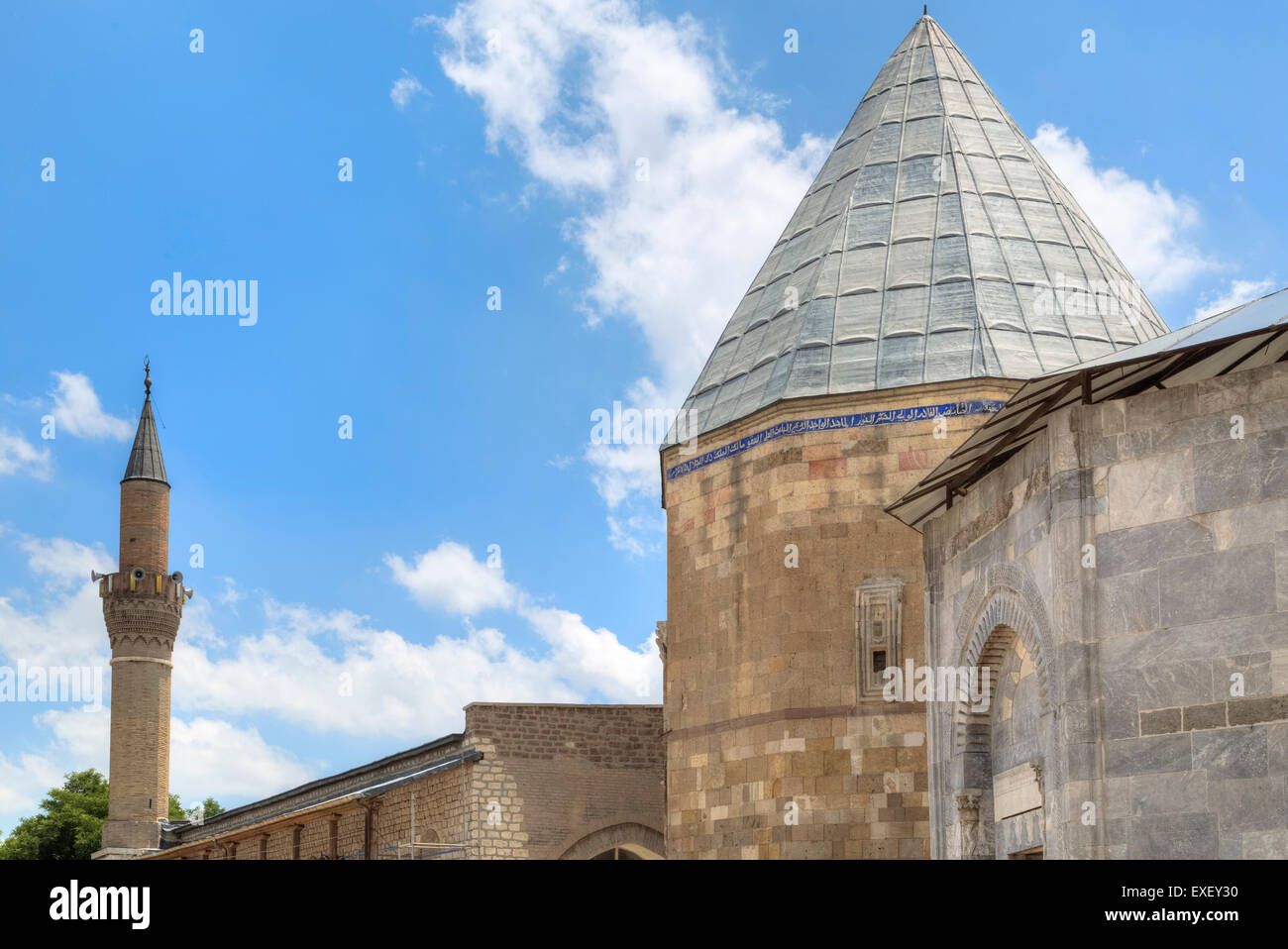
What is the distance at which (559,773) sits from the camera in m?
21.0

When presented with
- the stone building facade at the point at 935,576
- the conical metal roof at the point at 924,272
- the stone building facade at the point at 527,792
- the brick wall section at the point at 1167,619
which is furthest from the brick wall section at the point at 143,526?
the brick wall section at the point at 1167,619

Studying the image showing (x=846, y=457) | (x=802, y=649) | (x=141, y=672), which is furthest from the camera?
(x=141, y=672)

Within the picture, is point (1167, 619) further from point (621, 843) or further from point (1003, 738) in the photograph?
point (621, 843)

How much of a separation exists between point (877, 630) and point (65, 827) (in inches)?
1511

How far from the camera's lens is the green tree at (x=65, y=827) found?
154 ft

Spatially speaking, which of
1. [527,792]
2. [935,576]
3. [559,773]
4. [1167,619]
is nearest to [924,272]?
[935,576]

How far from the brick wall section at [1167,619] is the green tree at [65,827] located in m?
41.5

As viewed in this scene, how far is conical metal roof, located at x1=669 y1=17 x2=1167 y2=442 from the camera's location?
16.8 metres

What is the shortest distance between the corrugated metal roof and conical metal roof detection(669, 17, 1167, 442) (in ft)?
18.4

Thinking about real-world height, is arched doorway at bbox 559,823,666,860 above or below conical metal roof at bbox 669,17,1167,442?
below

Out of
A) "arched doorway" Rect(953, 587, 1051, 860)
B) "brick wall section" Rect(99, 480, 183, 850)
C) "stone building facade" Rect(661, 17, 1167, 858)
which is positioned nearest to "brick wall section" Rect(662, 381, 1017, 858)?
"stone building facade" Rect(661, 17, 1167, 858)

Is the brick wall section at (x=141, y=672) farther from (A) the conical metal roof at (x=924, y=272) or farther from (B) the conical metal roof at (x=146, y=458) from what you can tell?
(A) the conical metal roof at (x=924, y=272)

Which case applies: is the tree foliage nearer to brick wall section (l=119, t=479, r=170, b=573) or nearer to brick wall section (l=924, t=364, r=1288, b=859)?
brick wall section (l=119, t=479, r=170, b=573)

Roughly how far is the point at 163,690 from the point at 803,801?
81.6 feet
